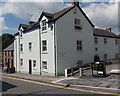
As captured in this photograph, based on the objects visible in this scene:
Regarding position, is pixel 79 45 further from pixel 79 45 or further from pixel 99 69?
pixel 99 69

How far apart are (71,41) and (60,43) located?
2.04 metres

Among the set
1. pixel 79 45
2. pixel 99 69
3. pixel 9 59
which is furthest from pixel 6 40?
pixel 99 69

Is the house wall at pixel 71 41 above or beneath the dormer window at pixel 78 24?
beneath

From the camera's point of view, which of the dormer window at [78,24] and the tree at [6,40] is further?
the tree at [6,40]

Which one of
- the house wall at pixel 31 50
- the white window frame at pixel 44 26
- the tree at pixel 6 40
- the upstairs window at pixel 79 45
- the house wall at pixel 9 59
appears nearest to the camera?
the white window frame at pixel 44 26

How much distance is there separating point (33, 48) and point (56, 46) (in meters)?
6.34

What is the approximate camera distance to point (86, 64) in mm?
20906

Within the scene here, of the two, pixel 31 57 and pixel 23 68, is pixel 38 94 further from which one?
pixel 23 68

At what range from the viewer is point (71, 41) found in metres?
19.5

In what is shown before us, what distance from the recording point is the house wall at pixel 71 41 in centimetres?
1833

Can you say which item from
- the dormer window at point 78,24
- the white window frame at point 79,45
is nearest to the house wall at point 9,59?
the white window frame at point 79,45

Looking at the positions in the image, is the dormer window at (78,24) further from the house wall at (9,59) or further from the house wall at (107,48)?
the house wall at (9,59)

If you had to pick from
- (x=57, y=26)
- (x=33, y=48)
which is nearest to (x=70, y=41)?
(x=57, y=26)

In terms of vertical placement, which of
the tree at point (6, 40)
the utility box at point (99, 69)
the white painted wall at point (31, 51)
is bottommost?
the utility box at point (99, 69)
